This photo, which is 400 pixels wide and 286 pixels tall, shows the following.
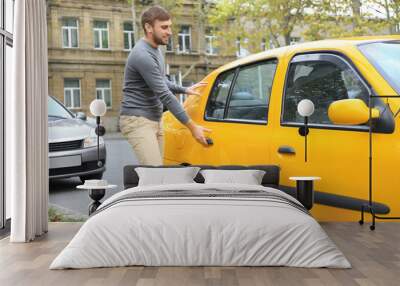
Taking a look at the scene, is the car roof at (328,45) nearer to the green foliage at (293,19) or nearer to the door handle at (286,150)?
the door handle at (286,150)

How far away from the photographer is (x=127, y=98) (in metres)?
4.21

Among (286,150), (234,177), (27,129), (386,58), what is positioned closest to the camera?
(386,58)

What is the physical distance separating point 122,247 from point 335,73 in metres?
1.60

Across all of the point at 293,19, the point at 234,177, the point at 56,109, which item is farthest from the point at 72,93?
the point at 293,19

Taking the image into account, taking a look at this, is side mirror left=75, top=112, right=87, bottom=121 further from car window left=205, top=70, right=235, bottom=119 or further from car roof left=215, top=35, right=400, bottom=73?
car roof left=215, top=35, right=400, bottom=73

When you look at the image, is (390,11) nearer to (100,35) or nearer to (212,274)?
(100,35)

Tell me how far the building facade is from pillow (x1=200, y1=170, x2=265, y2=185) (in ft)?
3.76

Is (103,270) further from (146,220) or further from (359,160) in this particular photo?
(359,160)

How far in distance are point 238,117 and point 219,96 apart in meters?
0.30

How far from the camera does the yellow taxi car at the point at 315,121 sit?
133 inches

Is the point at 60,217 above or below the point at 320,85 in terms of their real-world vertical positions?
below

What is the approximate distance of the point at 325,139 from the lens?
3.63 metres

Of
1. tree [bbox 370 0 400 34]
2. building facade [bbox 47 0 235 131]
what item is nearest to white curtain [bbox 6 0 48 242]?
building facade [bbox 47 0 235 131]

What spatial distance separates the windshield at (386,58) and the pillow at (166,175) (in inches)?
53.0
